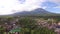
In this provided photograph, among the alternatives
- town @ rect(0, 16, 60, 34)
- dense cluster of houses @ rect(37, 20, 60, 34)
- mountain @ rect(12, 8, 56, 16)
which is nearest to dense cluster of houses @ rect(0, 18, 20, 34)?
town @ rect(0, 16, 60, 34)

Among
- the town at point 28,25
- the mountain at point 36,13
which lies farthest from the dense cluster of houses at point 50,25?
the mountain at point 36,13

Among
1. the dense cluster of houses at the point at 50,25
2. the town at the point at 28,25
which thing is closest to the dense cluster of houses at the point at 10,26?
the town at the point at 28,25

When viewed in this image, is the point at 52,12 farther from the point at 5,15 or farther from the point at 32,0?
the point at 5,15

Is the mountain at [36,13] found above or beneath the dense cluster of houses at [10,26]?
above

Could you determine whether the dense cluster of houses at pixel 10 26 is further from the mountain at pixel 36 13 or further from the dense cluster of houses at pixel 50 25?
the dense cluster of houses at pixel 50 25

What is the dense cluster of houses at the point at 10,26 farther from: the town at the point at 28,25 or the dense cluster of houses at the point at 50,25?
the dense cluster of houses at the point at 50,25

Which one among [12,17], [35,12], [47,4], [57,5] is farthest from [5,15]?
[57,5]

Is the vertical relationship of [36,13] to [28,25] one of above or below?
above

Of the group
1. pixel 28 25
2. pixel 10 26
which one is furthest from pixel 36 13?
pixel 10 26

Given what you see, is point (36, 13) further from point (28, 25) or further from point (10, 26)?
point (10, 26)

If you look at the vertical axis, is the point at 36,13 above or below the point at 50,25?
above

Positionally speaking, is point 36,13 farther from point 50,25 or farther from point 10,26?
point 10,26
